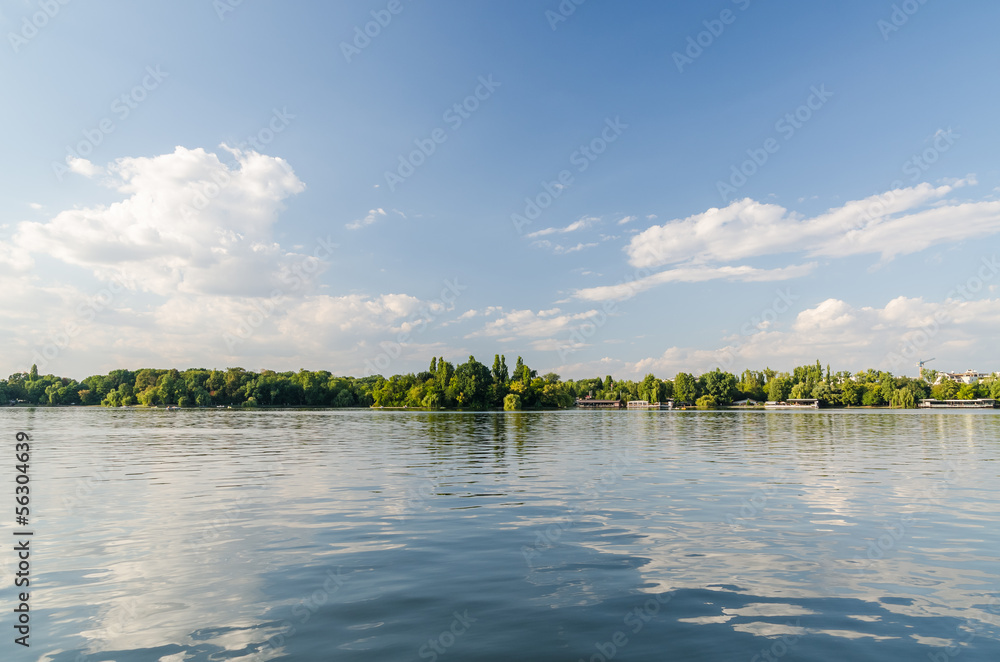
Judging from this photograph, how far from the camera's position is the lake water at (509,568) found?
27.7ft

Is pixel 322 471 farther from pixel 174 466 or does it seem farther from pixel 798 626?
pixel 798 626

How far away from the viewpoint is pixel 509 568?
1222 cm
